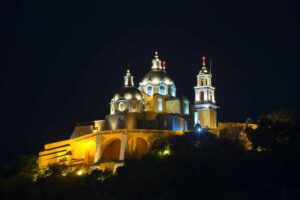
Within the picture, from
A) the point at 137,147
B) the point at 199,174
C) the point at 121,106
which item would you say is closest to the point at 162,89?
the point at 121,106

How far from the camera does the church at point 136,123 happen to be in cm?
8881

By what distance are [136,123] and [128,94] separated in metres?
3.92

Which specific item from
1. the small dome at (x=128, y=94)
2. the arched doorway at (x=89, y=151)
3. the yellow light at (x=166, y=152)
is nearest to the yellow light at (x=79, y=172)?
the arched doorway at (x=89, y=151)

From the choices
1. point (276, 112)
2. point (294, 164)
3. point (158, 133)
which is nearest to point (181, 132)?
point (158, 133)

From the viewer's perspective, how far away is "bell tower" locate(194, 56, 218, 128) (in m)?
97.7

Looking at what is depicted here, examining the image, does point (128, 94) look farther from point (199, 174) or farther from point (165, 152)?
point (199, 174)

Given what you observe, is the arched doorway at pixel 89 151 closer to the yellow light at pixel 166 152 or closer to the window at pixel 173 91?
the yellow light at pixel 166 152

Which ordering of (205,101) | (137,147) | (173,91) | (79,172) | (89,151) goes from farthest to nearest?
(173,91), (205,101), (89,151), (137,147), (79,172)

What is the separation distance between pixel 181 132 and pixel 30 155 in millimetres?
17447

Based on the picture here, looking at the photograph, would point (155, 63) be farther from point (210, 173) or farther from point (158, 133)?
point (210, 173)

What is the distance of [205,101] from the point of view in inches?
3898

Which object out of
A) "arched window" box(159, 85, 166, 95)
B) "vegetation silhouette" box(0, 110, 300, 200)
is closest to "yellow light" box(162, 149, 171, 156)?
"vegetation silhouette" box(0, 110, 300, 200)

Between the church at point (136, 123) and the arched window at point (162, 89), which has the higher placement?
the arched window at point (162, 89)

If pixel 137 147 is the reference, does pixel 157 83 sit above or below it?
above
